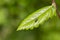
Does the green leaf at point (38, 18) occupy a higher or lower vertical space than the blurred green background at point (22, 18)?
lower

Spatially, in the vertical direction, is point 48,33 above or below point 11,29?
below

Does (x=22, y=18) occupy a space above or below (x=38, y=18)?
above

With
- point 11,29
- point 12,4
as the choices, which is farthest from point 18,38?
point 12,4

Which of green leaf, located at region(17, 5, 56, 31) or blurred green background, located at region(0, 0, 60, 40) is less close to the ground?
blurred green background, located at region(0, 0, 60, 40)

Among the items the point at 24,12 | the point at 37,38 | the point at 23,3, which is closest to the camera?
the point at 23,3

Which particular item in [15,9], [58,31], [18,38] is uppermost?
[15,9]

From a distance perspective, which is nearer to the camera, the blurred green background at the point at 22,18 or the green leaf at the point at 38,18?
the green leaf at the point at 38,18

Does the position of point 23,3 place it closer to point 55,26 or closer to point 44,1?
point 44,1

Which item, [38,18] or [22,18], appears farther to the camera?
[22,18]
